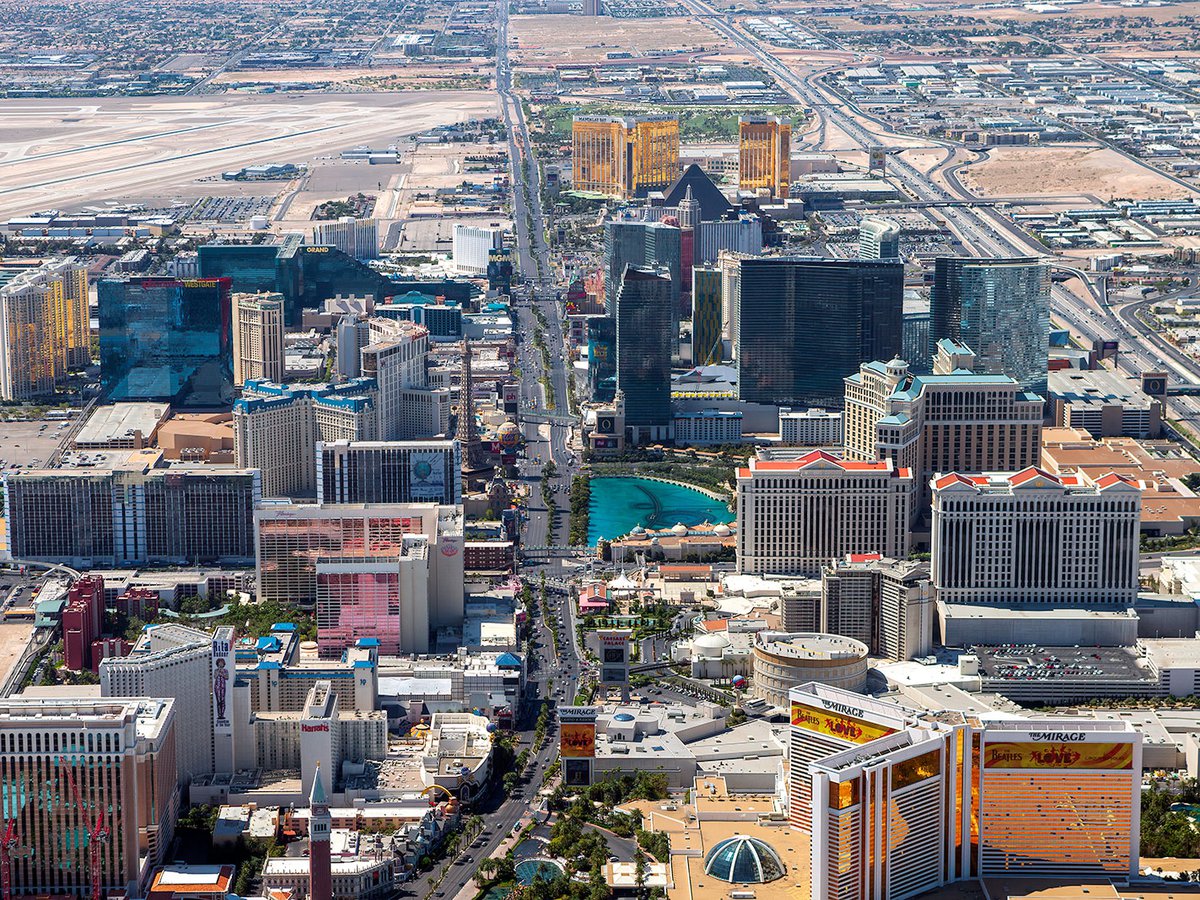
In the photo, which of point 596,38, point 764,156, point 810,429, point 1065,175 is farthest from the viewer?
point 596,38

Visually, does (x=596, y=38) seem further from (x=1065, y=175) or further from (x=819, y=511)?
(x=819, y=511)

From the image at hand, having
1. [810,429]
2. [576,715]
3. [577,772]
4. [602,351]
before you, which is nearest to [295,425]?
[602,351]

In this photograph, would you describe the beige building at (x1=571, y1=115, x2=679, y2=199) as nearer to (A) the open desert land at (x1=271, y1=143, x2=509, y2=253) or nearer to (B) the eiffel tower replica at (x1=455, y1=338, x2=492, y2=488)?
(A) the open desert land at (x1=271, y1=143, x2=509, y2=253)

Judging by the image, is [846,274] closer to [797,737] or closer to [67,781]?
[797,737]

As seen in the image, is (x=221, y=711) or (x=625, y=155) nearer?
(x=221, y=711)

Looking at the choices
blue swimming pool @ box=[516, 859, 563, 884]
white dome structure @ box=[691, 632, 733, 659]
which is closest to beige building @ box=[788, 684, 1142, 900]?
blue swimming pool @ box=[516, 859, 563, 884]

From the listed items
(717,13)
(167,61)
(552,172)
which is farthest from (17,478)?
(717,13)
